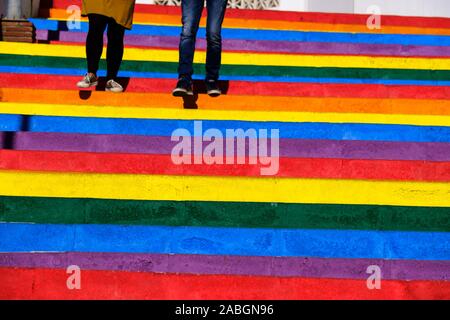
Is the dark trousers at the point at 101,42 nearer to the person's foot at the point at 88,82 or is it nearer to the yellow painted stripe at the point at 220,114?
the person's foot at the point at 88,82

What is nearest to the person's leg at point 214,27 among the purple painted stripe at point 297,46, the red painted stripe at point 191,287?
the purple painted stripe at point 297,46

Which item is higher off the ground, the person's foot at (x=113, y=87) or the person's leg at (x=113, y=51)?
the person's leg at (x=113, y=51)

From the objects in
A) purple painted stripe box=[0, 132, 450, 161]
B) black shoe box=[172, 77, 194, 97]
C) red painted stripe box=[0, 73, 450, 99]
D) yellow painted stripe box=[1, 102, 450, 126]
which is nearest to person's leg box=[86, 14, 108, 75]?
red painted stripe box=[0, 73, 450, 99]

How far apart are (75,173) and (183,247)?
715mm

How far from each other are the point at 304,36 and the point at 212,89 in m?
2.62

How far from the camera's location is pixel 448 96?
16.5 ft

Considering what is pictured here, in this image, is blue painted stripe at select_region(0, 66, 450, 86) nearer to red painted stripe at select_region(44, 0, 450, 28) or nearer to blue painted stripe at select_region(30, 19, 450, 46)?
blue painted stripe at select_region(30, 19, 450, 46)

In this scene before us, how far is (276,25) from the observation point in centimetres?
753

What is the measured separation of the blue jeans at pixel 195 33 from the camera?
14.5 ft

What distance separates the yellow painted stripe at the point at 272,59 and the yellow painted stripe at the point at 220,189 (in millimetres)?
2612

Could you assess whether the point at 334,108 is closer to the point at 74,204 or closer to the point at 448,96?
the point at 448,96

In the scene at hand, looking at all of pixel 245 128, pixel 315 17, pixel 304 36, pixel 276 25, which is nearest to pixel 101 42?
pixel 245 128

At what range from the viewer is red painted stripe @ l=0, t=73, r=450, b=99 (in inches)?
193
